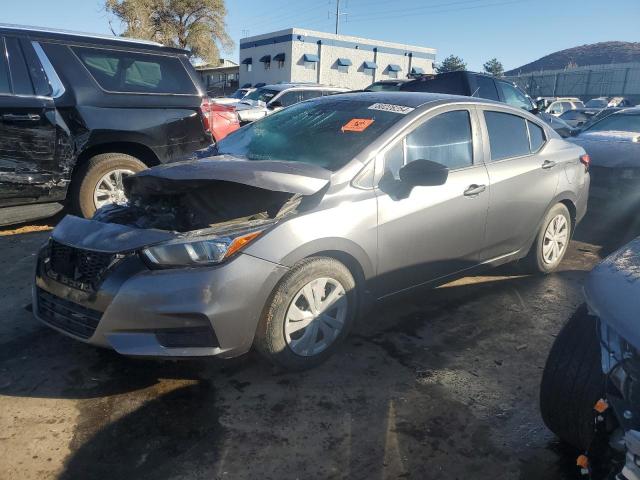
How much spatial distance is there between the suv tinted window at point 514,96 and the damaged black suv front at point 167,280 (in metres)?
7.95

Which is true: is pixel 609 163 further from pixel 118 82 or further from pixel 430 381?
pixel 118 82

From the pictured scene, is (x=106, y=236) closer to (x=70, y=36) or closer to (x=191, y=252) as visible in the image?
(x=191, y=252)

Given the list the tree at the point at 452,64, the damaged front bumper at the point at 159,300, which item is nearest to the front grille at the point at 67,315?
the damaged front bumper at the point at 159,300

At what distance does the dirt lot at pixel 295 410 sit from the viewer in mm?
2299

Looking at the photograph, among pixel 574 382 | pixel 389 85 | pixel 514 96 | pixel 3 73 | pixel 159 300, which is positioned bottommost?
pixel 574 382

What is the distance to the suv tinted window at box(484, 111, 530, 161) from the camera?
410 centimetres

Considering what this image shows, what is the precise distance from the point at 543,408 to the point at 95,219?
2.72m

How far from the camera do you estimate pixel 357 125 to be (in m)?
3.54

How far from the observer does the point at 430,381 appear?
2994 mm

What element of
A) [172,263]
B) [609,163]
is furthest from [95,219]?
[609,163]

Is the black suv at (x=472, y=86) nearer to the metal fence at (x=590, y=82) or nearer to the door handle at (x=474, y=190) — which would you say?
the door handle at (x=474, y=190)

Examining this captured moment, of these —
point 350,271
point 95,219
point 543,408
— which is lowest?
point 543,408

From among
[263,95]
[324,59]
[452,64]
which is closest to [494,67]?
[452,64]

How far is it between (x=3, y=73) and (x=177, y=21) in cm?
3775
